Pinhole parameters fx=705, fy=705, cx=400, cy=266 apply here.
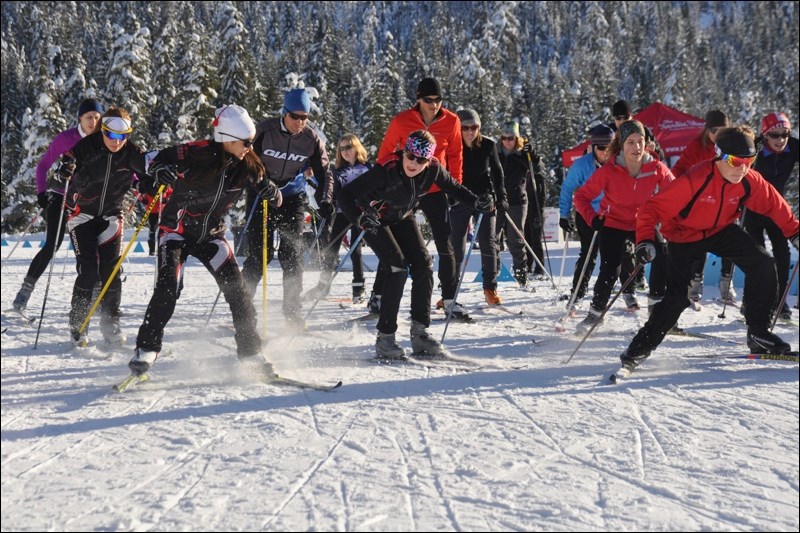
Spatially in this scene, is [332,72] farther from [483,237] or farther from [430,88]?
[430,88]

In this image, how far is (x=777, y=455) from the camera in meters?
3.49

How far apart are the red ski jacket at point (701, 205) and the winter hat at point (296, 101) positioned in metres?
2.86

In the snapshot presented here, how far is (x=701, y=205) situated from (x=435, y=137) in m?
2.40

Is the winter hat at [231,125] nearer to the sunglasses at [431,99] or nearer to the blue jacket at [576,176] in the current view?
the sunglasses at [431,99]

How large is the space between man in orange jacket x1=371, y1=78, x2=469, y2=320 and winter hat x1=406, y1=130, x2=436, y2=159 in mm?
1040

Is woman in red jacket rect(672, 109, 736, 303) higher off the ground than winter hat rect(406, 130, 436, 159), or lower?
higher

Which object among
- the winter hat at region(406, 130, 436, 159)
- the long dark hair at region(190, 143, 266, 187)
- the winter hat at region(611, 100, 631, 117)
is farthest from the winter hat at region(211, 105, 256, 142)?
the winter hat at region(611, 100, 631, 117)

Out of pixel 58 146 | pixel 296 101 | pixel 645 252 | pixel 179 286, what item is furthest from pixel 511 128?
pixel 179 286

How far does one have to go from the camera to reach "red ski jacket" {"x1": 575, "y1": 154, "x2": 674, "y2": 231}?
20.7 ft

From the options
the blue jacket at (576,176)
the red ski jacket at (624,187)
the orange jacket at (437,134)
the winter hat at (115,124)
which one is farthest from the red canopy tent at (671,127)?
the winter hat at (115,124)

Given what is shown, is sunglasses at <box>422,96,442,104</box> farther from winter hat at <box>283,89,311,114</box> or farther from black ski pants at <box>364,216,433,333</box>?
black ski pants at <box>364,216,433,333</box>

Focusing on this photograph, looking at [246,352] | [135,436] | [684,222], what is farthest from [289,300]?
[684,222]

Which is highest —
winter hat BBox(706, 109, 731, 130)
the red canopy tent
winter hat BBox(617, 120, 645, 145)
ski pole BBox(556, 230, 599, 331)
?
the red canopy tent

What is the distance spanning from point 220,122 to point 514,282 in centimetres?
710
